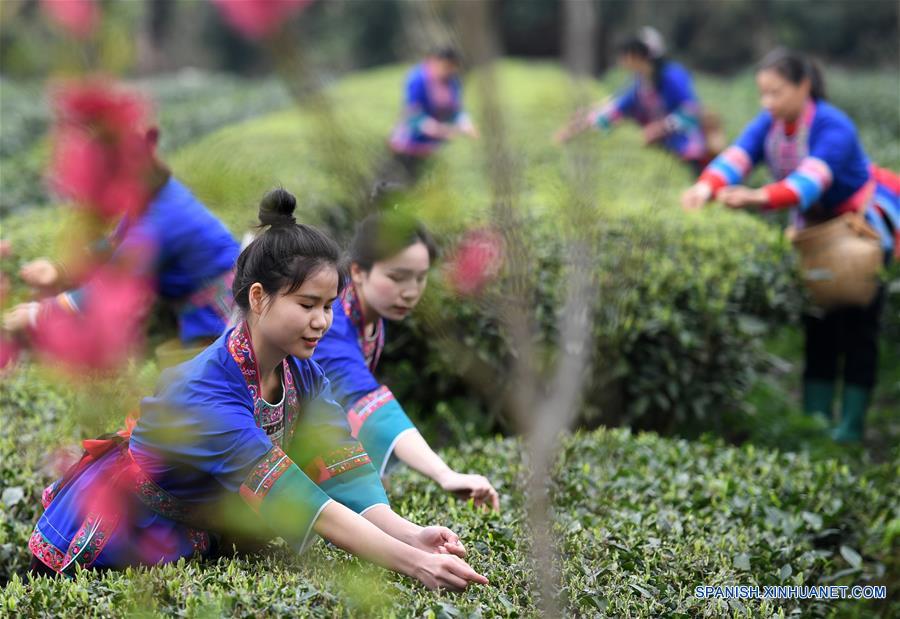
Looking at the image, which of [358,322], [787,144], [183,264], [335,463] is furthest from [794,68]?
[335,463]

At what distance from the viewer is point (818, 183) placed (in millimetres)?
4648

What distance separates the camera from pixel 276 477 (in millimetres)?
2162

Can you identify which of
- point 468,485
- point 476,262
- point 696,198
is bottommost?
point 468,485

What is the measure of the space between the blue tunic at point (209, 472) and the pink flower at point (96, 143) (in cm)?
92

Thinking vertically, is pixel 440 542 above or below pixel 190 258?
below

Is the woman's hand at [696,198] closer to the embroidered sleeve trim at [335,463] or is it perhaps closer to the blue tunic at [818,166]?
the blue tunic at [818,166]

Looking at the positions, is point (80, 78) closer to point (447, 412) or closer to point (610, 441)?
point (610, 441)

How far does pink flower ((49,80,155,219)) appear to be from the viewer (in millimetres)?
1093

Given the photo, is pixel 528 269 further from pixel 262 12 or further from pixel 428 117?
pixel 428 117

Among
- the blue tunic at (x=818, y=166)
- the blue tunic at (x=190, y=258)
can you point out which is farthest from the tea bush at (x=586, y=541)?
the blue tunic at (x=818, y=166)

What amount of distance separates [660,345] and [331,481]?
2.40m

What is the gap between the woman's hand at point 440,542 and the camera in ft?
7.16

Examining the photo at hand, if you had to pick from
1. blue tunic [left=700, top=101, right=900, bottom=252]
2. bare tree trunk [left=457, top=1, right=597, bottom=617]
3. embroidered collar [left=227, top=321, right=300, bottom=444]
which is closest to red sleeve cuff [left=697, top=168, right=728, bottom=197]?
blue tunic [left=700, top=101, right=900, bottom=252]

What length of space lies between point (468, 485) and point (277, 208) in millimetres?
A: 915
